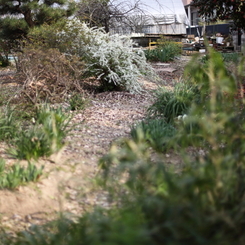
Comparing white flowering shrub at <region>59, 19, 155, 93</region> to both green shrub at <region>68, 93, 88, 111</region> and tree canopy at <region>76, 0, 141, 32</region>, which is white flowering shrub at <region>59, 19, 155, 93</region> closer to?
green shrub at <region>68, 93, 88, 111</region>

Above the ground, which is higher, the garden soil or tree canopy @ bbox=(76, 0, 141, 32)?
tree canopy @ bbox=(76, 0, 141, 32)

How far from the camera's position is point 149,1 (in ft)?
80.7

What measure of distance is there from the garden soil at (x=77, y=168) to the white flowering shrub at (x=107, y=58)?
0.35 metres

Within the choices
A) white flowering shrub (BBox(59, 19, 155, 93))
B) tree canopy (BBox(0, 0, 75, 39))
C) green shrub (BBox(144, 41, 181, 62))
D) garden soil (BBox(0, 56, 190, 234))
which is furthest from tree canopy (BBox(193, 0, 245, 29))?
tree canopy (BBox(0, 0, 75, 39))

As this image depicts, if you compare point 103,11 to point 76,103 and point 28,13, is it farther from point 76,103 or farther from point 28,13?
point 76,103

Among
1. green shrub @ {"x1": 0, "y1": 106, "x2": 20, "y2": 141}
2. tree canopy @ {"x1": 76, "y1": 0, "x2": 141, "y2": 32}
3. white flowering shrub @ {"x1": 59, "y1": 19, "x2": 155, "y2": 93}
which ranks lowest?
green shrub @ {"x1": 0, "y1": 106, "x2": 20, "y2": 141}

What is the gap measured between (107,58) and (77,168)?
175 inches

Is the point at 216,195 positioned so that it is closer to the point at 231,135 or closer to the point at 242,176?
the point at 242,176

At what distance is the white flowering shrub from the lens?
8.19 meters

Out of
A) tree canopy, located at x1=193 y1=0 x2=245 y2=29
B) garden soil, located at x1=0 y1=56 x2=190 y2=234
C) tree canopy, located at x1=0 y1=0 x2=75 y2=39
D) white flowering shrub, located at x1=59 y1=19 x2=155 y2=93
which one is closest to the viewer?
garden soil, located at x1=0 y1=56 x2=190 y2=234

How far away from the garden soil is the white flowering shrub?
345 mm

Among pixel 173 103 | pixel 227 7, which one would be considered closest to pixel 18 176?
pixel 173 103

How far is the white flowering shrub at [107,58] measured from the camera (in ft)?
26.9

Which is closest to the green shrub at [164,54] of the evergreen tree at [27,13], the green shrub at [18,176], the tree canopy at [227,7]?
the tree canopy at [227,7]
